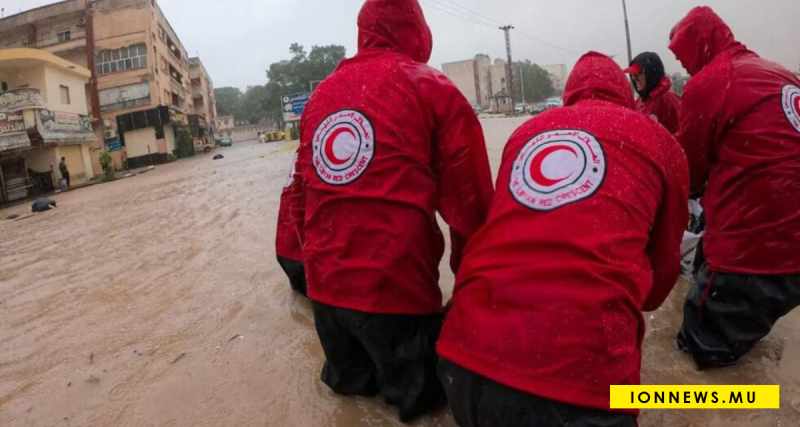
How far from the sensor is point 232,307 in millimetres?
3219

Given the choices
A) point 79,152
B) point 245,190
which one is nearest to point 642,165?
point 245,190

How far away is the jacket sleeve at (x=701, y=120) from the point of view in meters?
2.18

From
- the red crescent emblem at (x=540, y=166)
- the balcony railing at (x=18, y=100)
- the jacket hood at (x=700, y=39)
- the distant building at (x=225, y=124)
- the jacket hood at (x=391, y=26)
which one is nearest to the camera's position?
the red crescent emblem at (x=540, y=166)

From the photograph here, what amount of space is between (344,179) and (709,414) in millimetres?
1638

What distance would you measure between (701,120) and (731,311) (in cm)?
85

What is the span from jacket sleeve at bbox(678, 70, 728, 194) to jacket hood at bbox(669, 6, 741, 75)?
0.32 metres

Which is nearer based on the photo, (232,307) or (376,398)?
(376,398)

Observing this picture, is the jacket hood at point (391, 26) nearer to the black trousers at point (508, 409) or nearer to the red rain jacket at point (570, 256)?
the red rain jacket at point (570, 256)

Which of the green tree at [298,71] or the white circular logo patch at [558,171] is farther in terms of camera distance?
the green tree at [298,71]

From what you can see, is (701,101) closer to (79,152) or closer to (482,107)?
Answer: (79,152)

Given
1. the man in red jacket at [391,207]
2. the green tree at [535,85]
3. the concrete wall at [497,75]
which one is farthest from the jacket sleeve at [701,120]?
the concrete wall at [497,75]

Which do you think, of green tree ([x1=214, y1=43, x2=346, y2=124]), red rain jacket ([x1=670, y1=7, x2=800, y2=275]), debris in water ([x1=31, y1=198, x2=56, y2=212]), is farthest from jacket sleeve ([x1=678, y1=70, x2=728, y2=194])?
green tree ([x1=214, y1=43, x2=346, y2=124])

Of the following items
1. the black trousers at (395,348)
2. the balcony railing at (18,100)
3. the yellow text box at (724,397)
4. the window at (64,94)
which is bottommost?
the yellow text box at (724,397)

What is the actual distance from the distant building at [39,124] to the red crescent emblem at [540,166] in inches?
732
